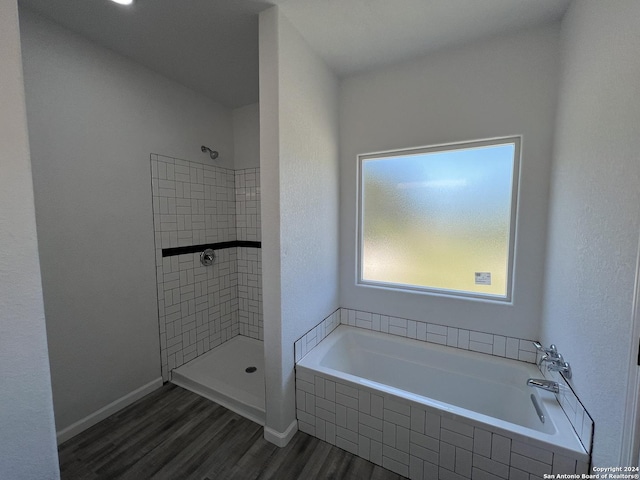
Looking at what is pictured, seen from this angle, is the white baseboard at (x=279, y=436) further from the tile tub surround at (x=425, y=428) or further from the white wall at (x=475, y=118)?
the white wall at (x=475, y=118)

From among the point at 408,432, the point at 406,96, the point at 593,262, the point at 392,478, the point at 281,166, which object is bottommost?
the point at 392,478

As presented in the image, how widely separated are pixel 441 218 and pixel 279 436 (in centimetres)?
194

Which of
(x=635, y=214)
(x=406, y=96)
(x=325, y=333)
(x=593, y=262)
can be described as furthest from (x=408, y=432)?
(x=406, y=96)

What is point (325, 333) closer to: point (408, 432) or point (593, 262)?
point (408, 432)

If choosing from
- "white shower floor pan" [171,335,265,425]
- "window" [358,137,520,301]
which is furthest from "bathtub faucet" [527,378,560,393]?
"white shower floor pan" [171,335,265,425]

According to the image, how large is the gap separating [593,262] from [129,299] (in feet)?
9.32

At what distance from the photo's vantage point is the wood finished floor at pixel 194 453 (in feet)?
4.85

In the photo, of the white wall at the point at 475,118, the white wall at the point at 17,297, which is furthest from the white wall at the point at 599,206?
the white wall at the point at 17,297

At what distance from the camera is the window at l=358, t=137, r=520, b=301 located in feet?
6.07

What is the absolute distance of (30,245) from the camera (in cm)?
71

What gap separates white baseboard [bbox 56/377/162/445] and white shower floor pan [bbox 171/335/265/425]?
0.65 feet

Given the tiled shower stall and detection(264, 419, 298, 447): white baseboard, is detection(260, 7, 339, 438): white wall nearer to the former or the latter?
detection(264, 419, 298, 447): white baseboard

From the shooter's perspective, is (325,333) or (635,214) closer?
(635,214)

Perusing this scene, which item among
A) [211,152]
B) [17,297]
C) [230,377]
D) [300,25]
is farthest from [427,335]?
[211,152]
